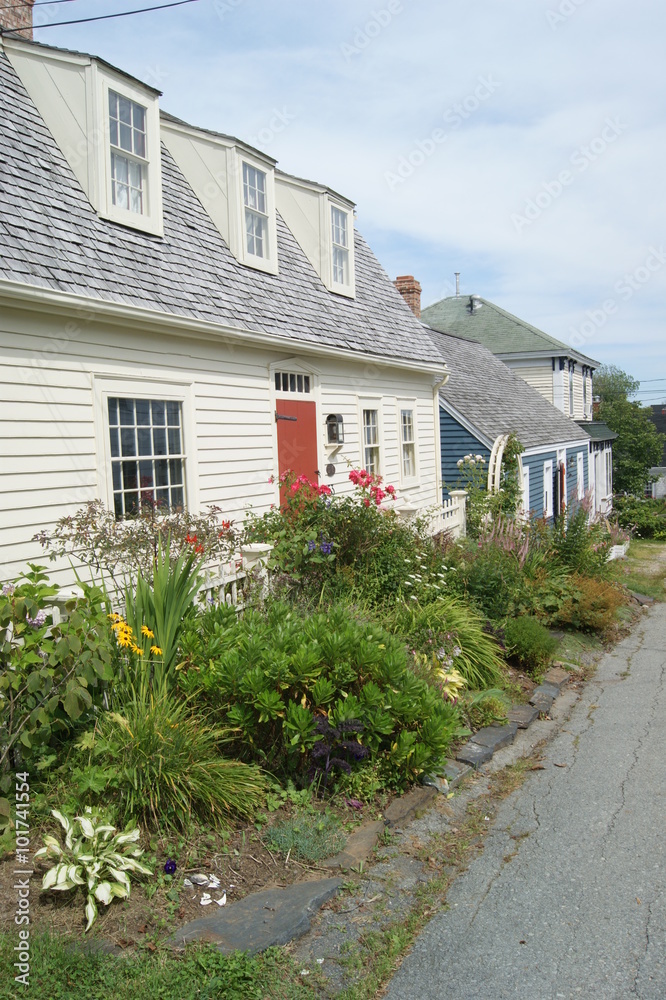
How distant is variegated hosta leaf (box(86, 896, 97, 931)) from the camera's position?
10.8 ft

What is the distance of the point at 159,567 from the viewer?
5.05 m

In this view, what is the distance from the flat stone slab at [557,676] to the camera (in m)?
7.73

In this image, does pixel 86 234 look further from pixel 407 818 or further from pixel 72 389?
pixel 407 818

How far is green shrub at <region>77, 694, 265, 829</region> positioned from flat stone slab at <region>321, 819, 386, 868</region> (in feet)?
1.82

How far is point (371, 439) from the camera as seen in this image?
12586 millimetres

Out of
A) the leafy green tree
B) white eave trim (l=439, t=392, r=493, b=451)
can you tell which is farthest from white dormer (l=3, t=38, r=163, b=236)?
the leafy green tree

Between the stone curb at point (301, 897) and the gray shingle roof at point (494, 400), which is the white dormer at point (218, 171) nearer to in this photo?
the stone curb at point (301, 897)

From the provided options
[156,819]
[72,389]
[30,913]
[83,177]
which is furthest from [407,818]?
Answer: [83,177]

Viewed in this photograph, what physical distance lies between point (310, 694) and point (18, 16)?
7949mm

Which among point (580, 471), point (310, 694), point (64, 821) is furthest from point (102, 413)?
point (580, 471)

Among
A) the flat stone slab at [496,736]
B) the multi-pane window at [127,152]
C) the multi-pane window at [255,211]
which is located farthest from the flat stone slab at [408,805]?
the multi-pane window at [255,211]

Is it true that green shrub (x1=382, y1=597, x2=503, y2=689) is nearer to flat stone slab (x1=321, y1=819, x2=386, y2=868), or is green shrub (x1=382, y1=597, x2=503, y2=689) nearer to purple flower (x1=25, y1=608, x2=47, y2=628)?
flat stone slab (x1=321, y1=819, x2=386, y2=868)

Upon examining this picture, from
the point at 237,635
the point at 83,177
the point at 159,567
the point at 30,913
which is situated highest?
the point at 83,177

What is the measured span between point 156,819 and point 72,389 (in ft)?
13.4
